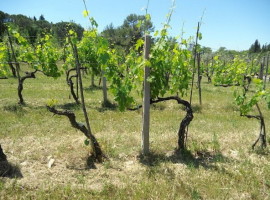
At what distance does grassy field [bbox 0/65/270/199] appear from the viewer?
318 centimetres

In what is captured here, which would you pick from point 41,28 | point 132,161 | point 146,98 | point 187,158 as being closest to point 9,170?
point 132,161

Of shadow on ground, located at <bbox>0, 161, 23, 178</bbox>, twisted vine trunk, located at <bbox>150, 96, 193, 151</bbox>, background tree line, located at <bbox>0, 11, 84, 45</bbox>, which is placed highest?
background tree line, located at <bbox>0, 11, 84, 45</bbox>

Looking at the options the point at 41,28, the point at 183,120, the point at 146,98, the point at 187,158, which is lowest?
the point at 187,158

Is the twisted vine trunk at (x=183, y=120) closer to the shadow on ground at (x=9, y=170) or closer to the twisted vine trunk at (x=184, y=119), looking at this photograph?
the twisted vine trunk at (x=184, y=119)

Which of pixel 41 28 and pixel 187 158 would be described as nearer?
pixel 187 158

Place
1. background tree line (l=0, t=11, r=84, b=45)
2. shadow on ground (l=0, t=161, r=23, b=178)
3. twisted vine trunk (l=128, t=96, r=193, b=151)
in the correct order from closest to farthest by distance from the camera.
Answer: shadow on ground (l=0, t=161, r=23, b=178) < twisted vine trunk (l=128, t=96, r=193, b=151) < background tree line (l=0, t=11, r=84, b=45)

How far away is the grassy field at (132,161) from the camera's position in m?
3.18

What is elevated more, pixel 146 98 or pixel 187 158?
pixel 146 98

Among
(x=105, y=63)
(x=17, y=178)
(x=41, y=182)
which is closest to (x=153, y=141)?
(x=105, y=63)

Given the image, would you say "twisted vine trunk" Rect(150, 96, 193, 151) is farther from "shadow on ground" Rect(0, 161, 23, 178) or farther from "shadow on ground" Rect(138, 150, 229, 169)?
"shadow on ground" Rect(0, 161, 23, 178)

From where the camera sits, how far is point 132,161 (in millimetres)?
4109

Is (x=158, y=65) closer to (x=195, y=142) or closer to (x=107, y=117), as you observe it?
(x=195, y=142)

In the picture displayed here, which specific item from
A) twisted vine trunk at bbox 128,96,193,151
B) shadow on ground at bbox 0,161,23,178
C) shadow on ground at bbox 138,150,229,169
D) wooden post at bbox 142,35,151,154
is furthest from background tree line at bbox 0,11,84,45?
shadow on ground at bbox 138,150,229,169

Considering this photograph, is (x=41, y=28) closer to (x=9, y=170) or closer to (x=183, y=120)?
(x=9, y=170)
